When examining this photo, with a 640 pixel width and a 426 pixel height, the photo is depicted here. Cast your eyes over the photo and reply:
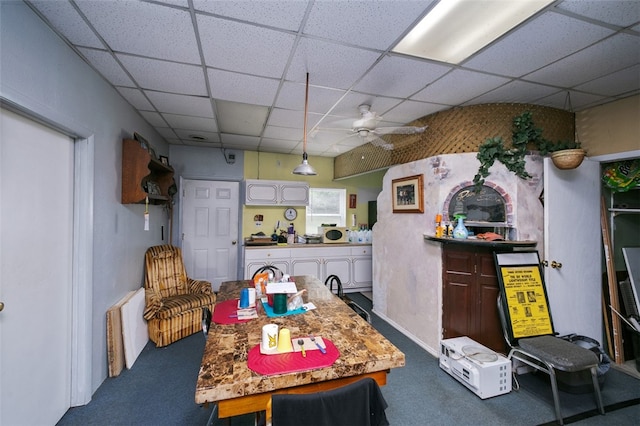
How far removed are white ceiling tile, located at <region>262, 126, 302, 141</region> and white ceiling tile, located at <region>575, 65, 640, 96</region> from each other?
2.95 m

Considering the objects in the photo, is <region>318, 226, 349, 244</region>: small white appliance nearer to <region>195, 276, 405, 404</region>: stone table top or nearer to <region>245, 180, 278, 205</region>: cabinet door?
<region>245, 180, 278, 205</region>: cabinet door

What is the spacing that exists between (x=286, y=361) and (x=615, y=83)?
3.33 metres

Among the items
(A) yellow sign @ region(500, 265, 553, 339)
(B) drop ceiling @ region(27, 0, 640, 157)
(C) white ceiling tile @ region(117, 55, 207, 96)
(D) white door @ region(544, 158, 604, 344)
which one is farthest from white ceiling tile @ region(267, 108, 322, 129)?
(A) yellow sign @ region(500, 265, 553, 339)

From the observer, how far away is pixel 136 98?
8.39ft

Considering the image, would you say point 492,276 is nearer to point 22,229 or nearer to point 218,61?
point 218,61

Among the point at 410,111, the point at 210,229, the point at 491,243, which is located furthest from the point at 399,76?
the point at 210,229

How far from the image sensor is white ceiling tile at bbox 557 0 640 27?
1.34m

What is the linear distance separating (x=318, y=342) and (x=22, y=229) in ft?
6.07

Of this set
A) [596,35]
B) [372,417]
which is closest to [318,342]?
[372,417]

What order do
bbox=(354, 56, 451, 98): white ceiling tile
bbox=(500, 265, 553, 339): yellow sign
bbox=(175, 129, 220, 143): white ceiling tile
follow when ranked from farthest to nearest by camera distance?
1. bbox=(175, 129, 220, 143): white ceiling tile
2. bbox=(500, 265, 553, 339): yellow sign
3. bbox=(354, 56, 451, 98): white ceiling tile

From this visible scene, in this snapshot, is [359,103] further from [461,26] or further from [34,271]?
[34,271]

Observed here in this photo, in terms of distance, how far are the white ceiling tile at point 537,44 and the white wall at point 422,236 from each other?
0.89 m

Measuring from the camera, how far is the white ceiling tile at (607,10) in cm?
134

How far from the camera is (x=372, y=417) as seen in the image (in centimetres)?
102
